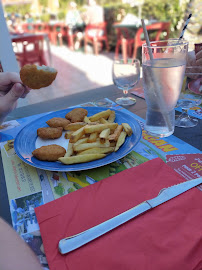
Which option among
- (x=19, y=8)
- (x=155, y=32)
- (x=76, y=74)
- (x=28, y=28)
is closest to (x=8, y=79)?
(x=76, y=74)

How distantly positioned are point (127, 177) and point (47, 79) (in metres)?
0.61

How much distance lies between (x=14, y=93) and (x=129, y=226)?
795 millimetres

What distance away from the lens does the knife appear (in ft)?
1.73

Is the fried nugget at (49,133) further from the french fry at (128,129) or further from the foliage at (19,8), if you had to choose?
the foliage at (19,8)

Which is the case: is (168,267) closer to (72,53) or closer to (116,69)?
Result: (116,69)

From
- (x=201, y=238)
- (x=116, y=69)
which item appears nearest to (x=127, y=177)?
(x=201, y=238)

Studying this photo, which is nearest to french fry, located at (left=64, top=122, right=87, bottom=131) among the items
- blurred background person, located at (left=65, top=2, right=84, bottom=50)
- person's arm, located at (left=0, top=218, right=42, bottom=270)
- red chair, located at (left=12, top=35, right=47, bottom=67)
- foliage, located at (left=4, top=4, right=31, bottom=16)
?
person's arm, located at (left=0, top=218, right=42, bottom=270)

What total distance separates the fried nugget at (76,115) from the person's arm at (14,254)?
0.66 metres

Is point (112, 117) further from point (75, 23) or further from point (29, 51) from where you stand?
point (75, 23)

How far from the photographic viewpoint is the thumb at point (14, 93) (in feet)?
3.52

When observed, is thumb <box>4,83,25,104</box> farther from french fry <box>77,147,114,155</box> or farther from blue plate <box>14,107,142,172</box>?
french fry <box>77,147,114,155</box>

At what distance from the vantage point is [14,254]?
431 mm

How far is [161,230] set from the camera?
56 centimetres

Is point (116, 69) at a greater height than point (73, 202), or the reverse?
point (116, 69)
